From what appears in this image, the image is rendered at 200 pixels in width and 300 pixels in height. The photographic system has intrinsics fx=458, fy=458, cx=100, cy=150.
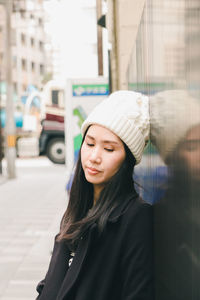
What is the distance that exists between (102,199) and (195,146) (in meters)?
0.68

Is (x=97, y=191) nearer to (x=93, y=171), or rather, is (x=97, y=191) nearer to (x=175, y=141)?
(x=93, y=171)

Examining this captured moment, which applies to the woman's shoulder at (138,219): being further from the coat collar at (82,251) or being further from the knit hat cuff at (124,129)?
the knit hat cuff at (124,129)

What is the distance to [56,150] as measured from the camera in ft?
62.7

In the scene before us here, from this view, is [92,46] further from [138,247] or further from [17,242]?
[138,247]

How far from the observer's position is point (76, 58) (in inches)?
682

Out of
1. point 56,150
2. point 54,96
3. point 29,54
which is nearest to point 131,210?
point 54,96

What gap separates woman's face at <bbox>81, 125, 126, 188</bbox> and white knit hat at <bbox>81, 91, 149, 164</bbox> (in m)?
0.03

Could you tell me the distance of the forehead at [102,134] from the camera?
63.6 inches

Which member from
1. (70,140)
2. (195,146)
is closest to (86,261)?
(195,146)

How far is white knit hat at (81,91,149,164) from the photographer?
1.61 metres

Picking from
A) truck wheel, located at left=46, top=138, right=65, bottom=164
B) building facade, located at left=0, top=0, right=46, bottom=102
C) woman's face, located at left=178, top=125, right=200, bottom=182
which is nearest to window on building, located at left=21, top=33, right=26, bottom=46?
building facade, located at left=0, top=0, right=46, bottom=102

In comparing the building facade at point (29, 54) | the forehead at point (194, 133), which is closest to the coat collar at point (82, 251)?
the forehead at point (194, 133)

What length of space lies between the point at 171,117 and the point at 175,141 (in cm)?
9

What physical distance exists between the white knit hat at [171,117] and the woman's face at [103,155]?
0.16 m
